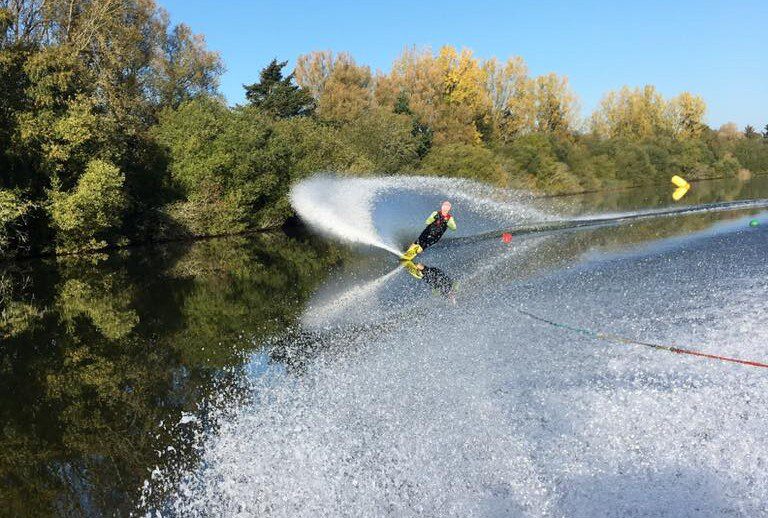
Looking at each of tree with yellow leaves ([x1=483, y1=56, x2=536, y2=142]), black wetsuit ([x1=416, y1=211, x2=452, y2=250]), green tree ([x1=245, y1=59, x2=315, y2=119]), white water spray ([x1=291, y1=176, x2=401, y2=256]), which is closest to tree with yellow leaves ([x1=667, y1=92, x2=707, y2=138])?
tree with yellow leaves ([x1=483, y1=56, x2=536, y2=142])

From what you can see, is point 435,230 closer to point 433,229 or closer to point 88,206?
point 433,229

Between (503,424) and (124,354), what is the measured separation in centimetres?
638

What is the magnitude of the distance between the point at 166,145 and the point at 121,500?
30.5 metres

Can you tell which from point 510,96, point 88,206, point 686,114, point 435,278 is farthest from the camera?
point 686,114

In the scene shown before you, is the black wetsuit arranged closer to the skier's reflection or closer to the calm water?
the skier's reflection

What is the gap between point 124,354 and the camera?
32.4 feet

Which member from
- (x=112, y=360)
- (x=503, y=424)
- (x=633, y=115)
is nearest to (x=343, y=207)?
(x=112, y=360)

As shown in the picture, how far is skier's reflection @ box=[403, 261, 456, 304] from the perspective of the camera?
13.5 m

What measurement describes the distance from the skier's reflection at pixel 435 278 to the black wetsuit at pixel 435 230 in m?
0.83

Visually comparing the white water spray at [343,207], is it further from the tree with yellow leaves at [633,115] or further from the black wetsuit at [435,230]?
the tree with yellow leaves at [633,115]

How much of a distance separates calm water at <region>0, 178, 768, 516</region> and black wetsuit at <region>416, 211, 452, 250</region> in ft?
6.07

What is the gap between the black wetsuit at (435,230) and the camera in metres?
18.0

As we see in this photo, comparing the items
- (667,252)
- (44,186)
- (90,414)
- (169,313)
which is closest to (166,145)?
(44,186)

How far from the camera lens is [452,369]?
8023mm
